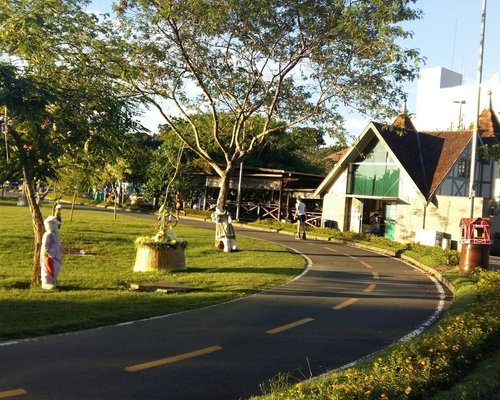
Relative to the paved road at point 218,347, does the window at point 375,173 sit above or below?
above

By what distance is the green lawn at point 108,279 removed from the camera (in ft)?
27.8

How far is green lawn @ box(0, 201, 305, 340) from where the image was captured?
8.48 m

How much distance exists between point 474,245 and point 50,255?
434 inches

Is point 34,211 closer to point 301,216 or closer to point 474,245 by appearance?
point 474,245

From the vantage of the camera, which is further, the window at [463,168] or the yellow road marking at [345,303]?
the window at [463,168]

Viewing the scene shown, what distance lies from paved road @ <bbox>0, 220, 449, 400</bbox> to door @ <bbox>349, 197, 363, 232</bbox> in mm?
18630

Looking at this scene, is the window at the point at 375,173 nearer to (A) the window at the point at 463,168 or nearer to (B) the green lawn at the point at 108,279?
(A) the window at the point at 463,168

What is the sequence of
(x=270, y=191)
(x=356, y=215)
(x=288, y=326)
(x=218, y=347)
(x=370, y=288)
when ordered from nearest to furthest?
(x=218, y=347)
(x=288, y=326)
(x=370, y=288)
(x=356, y=215)
(x=270, y=191)

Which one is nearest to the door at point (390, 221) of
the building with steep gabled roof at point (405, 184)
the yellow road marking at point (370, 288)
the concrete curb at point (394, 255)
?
the building with steep gabled roof at point (405, 184)

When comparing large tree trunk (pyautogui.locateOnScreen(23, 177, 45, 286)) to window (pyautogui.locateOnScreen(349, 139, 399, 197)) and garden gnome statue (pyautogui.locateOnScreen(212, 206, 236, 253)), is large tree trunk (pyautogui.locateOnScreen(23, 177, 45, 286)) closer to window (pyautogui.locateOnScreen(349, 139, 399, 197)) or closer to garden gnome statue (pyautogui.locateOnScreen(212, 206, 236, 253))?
garden gnome statue (pyautogui.locateOnScreen(212, 206, 236, 253))

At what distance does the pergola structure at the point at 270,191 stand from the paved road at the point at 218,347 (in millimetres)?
23417

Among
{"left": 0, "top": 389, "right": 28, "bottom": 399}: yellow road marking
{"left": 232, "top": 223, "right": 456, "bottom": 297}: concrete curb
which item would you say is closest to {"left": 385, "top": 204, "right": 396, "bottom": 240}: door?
{"left": 232, "top": 223, "right": 456, "bottom": 297}: concrete curb

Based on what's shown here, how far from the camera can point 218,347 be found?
7.20 meters

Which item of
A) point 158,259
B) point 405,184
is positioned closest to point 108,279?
point 158,259
